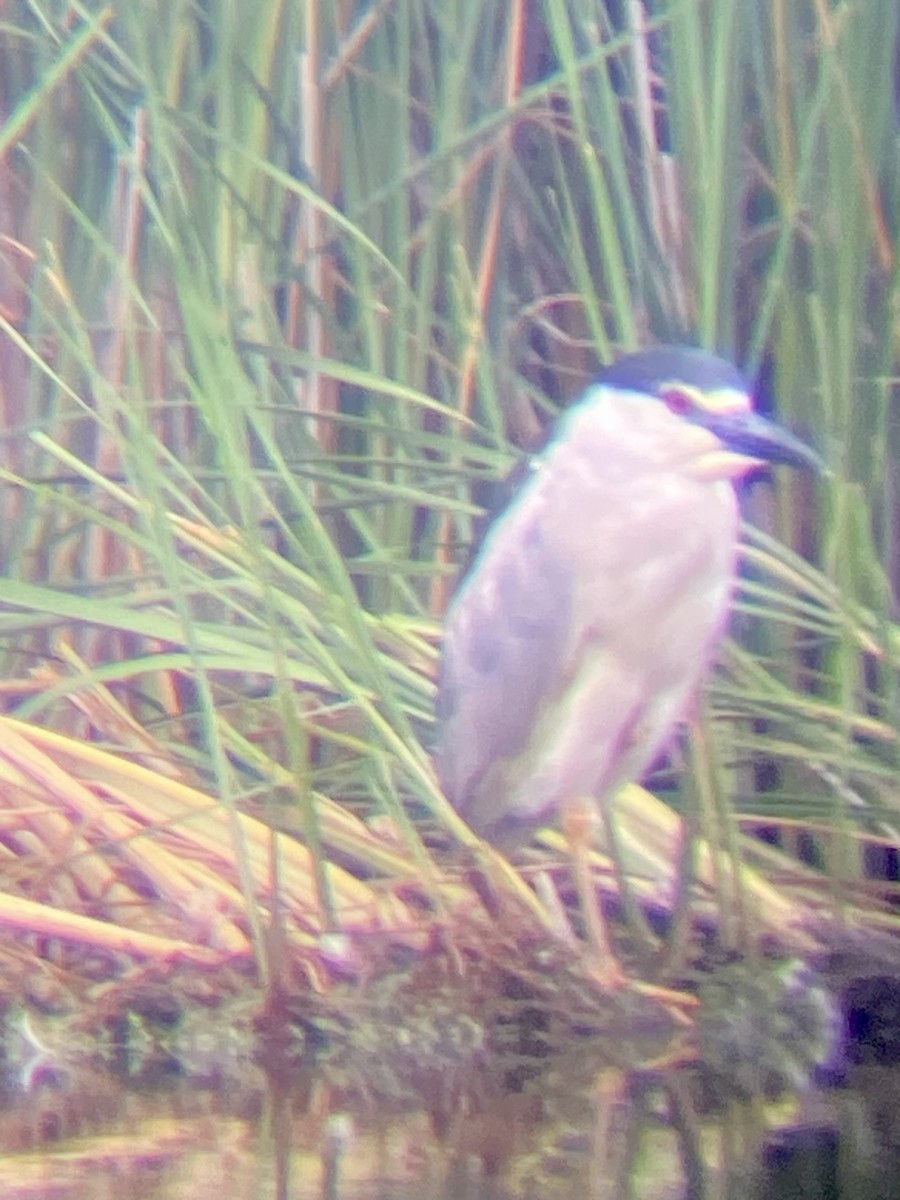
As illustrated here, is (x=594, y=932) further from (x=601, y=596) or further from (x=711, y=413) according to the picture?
(x=711, y=413)

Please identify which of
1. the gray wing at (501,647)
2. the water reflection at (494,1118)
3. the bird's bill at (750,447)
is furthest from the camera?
the gray wing at (501,647)

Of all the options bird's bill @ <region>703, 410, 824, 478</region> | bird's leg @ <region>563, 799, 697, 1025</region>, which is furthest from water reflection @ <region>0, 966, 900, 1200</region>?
bird's bill @ <region>703, 410, 824, 478</region>

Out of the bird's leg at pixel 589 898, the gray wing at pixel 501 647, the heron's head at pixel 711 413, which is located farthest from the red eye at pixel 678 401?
the bird's leg at pixel 589 898

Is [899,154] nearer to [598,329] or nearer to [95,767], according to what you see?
[598,329]

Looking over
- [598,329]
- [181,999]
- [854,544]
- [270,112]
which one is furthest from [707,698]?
[270,112]

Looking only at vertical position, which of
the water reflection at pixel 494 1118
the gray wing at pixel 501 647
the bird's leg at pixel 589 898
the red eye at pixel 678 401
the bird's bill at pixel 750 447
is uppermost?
the red eye at pixel 678 401

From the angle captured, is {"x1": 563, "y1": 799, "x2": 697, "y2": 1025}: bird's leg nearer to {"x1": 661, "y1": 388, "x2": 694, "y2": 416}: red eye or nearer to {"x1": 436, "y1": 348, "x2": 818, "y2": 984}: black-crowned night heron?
{"x1": 436, "y1": 348, "x2": 818, "y2": 984}: black-crowned night heron

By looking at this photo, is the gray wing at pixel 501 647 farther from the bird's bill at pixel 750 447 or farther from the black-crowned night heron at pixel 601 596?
the bird's bill at pixel 750 447
